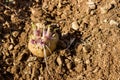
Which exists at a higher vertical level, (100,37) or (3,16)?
(3,16)

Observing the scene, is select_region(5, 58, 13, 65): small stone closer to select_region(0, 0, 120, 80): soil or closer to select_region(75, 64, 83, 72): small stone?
select_region(0, 0, 120, 80): soil

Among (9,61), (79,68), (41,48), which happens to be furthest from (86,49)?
(9,61)

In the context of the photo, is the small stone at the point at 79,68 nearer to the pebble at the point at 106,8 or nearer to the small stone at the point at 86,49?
the small stone at the point at 86,49

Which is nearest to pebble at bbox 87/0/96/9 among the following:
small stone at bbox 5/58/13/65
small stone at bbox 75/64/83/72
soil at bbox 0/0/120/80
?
soil at bbox 0/0/120/80

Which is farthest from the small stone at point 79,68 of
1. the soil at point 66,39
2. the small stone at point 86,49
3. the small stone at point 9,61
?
the small stone at point 9,61

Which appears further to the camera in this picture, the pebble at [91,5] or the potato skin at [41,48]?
the pebble at [91,5]

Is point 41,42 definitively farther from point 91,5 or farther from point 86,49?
point 91,5

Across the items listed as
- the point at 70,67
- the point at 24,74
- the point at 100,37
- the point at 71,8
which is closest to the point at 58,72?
the point at 70,67

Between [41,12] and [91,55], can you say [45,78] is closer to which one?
[91,55]
